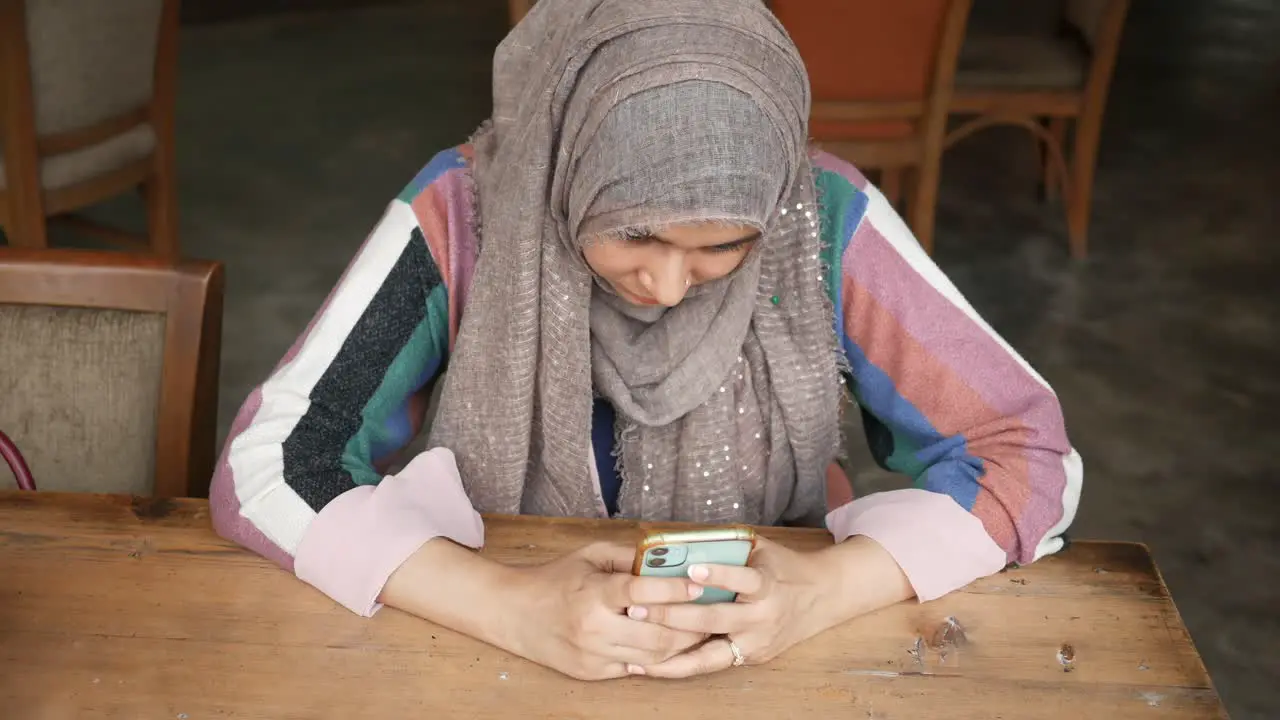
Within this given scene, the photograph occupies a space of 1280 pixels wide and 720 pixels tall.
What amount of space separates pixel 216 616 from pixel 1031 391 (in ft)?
3.03

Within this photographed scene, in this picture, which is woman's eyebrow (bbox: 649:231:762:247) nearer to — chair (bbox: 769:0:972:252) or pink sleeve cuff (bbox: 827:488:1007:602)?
pink sleeve cuff (bbox: 827:488:1007:602)

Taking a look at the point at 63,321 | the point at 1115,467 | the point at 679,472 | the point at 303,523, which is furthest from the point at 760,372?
the point at 1115,467

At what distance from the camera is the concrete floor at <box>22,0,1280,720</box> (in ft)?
9.51

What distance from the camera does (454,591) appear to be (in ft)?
4.02

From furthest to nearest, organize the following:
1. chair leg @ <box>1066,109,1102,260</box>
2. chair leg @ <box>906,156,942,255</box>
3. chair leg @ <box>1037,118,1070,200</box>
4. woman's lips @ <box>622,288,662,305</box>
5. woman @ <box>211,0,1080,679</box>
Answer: chair leg @ <box>1037,118,1070,200</box> < chair leg @ <box>1066,109,1102,260</box> < chair leg @ <box>906,156,942,255</box> < woman's lips @ <box>622,288,662,305</box> < woman @ <box>211,0,1080,679</box>

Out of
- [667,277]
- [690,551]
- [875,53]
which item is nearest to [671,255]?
[667,277]

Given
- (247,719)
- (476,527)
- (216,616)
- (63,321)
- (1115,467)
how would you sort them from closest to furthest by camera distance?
(247,719)
(216,616)
(476,527)
(63,321)
(1115,467)

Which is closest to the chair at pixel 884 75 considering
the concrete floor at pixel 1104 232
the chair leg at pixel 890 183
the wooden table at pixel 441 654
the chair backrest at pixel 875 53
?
the chair backrest at pixel 875 53

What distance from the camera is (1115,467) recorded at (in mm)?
3037

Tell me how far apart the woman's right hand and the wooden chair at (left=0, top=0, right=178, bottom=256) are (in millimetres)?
1969

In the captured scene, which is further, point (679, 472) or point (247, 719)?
point (679, 472)

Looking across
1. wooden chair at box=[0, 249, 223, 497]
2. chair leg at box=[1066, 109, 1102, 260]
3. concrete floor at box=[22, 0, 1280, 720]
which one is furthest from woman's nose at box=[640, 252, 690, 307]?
chair leg at box=[1066, 109, 1102, 260]

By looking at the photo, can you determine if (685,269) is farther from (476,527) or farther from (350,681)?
(350,681)

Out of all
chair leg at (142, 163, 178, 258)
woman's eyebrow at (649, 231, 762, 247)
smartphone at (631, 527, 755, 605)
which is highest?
woman's eyebrow at (649, 231, 762, 247)
